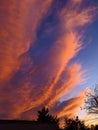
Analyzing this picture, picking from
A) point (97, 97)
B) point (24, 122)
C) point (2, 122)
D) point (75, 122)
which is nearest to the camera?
point (2, 122)

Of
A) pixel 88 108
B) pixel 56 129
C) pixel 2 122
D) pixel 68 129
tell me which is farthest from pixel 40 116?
pixel 2 122

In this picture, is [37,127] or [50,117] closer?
[37,127]

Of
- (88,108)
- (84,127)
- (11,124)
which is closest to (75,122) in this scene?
(84,127)

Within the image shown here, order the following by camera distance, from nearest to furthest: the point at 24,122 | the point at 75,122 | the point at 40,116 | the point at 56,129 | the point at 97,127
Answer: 1. the point at 24,122
2. the point at 56,129
3. the point at 97,127
4. the point at 40,116
5. the point at 75,122

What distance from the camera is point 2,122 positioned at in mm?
41406

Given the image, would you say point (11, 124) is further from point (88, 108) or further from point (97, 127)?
point (97, 127)

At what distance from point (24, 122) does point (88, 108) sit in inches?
591

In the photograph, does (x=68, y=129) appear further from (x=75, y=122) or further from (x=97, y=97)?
(x=97, y=97)

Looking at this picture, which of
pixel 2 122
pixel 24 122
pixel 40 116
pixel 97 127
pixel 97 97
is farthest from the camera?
pixel 40 116

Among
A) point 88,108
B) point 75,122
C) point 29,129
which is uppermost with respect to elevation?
point 75,122

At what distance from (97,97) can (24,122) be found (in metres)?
16.2

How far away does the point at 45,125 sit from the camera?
152ft

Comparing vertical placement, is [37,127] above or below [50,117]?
below

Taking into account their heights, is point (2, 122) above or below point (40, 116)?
below
